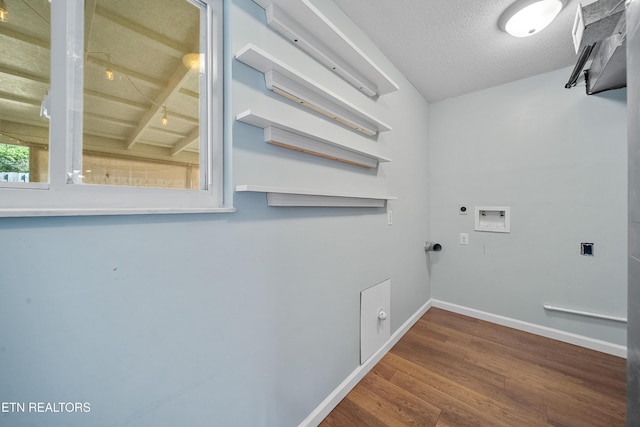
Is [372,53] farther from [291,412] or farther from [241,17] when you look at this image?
[291,412]

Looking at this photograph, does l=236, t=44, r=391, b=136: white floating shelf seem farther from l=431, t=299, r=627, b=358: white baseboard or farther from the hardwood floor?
l=431, t=299, r=627, b=358: white baseboard

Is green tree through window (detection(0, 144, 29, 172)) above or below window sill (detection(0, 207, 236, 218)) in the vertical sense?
above

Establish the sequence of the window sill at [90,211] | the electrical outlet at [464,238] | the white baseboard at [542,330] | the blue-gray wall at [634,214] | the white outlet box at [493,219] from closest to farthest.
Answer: the window sill at [90,211]
the blue-gray wall at [634,214]
the white baseboard at [542,330]
the white outlet box at [493,219]
the electrical outlet at [464,238]

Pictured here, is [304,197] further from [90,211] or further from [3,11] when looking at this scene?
[3,11]

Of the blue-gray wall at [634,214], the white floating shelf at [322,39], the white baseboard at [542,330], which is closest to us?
the blue-gray wall at [634,214]

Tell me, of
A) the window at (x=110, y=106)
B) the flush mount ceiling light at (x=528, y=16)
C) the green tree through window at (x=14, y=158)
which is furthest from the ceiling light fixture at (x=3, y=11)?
the flush mount ceiling light at (x=528, y=16)

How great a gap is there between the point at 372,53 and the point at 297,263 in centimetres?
177

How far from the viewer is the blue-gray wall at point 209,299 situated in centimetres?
64

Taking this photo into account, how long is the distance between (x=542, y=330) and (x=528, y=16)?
269cm

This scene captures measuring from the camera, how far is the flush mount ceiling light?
4.79 feet

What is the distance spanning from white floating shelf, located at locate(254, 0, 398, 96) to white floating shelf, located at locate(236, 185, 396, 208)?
2.63 feet

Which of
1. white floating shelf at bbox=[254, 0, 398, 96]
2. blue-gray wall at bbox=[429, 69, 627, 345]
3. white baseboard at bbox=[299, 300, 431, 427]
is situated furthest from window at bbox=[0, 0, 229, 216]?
blue-gray wall at bbox=[429, 69, 627, 345]

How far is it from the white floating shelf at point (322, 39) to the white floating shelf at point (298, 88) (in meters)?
0.24

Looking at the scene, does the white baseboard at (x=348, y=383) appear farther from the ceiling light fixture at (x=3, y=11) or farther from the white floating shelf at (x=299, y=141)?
the ceiling light fixture at (x=3, y=11)
